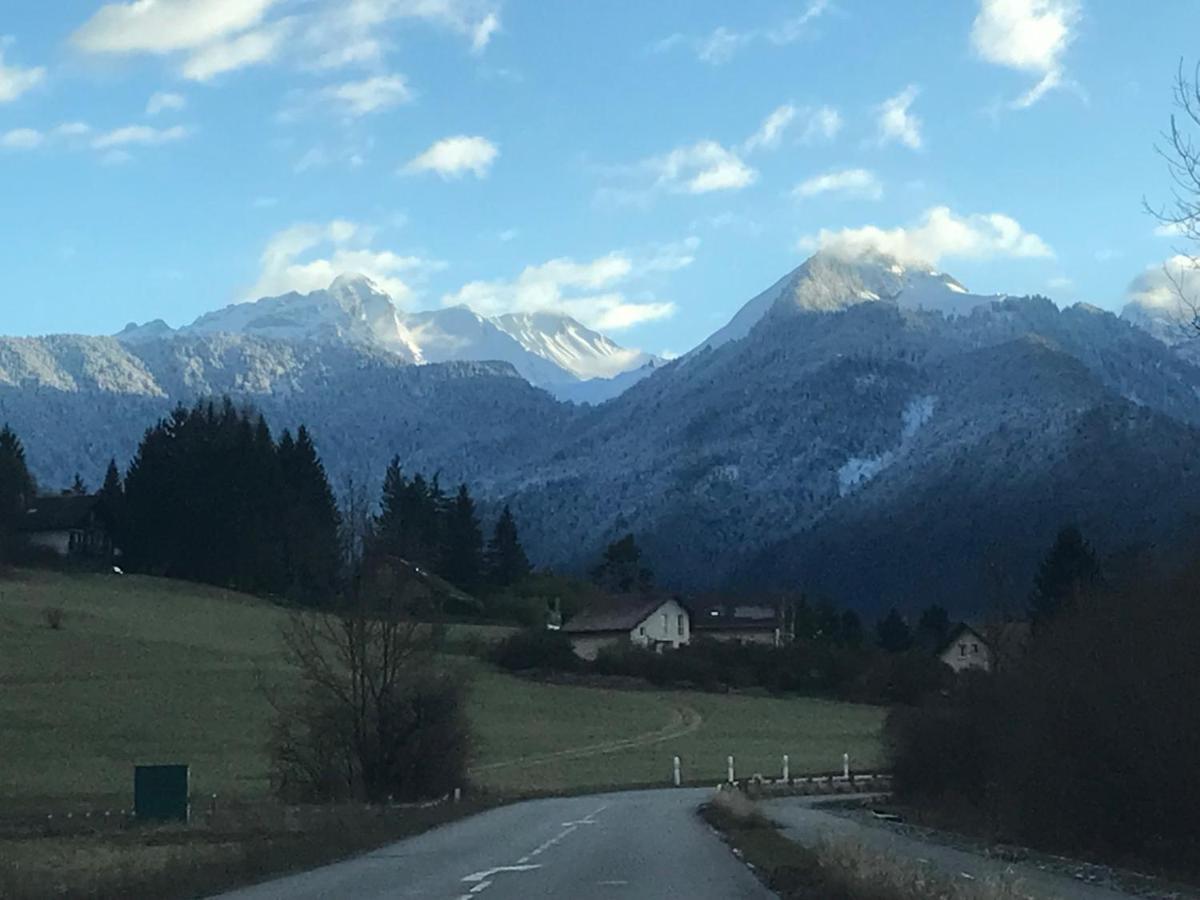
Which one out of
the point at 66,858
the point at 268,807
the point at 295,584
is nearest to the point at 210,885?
the point at 66,858

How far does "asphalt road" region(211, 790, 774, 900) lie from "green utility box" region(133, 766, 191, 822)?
5336mm

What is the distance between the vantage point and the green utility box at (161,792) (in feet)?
106

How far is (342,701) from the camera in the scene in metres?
39.8

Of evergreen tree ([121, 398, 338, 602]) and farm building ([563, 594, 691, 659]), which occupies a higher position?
evergreen tree ([121, 398, 338, 602])

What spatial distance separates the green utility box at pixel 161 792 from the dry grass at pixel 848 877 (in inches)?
504

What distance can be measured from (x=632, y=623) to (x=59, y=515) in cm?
3886

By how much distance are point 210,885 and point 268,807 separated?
48.6 ft

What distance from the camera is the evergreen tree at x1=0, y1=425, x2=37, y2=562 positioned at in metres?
96.6

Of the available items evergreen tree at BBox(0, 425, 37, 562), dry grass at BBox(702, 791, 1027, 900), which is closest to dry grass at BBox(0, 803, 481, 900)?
dry grass at BBox(702, 791, 1027, 900)

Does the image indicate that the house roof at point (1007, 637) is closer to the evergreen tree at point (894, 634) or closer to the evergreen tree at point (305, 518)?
the evergreen tree at point (305, 518)

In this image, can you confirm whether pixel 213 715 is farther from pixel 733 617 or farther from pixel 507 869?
pixel 733 617

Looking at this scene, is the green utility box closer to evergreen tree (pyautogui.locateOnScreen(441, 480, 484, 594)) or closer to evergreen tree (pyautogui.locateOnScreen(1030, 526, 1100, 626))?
evergreen tree (pyautogui.locateOnScreen(1030, 526, 1100, 626))

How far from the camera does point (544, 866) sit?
2191cm

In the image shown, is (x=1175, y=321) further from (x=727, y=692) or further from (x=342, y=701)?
(x=727, y=692)
